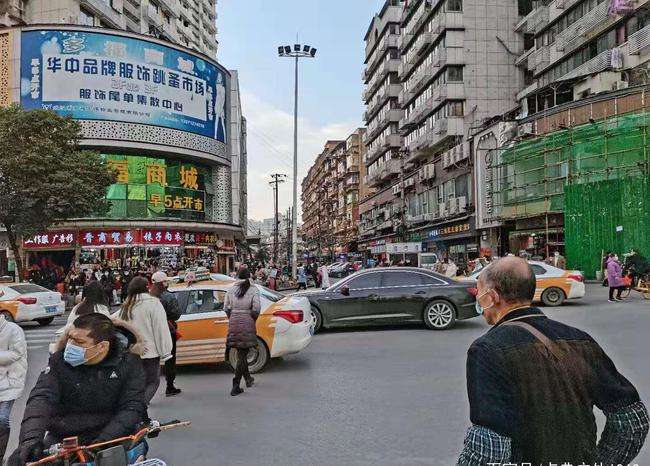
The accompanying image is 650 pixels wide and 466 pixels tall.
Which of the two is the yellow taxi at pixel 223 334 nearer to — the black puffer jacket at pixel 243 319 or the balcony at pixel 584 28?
the black puffer jacket at pixel 243 319

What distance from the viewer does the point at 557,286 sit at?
18.0m

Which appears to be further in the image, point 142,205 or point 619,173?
point 142,205

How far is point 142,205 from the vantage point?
4325cm

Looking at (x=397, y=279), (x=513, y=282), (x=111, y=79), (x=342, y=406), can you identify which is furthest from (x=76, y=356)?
(x=111, y=79)

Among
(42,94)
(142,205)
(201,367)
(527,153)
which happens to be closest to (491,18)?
(527,153)

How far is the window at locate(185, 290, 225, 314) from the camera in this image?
10.2 meters

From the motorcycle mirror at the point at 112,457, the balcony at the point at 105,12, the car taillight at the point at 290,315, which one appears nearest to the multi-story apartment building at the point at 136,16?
the balcony at the point at 105,12

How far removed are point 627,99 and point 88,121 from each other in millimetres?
32458

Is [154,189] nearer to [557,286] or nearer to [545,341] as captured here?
[557,286]

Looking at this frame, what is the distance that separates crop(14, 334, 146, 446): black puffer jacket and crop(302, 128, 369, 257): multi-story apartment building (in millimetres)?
92916

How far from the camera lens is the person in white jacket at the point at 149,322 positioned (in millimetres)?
6507

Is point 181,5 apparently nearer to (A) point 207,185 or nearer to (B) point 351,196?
(A) point 207,185

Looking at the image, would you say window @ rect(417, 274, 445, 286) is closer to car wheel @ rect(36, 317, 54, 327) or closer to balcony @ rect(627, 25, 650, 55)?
car wheel @ rect(36, 317, 54, 327)

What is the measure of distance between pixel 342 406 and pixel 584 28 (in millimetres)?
34974
